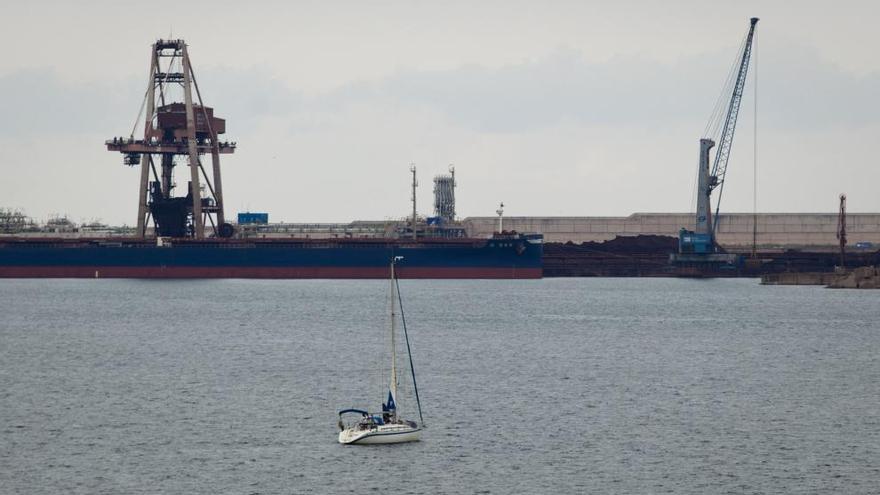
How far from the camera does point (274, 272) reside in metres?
116

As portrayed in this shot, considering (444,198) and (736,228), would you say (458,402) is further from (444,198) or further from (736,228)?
(736,228)

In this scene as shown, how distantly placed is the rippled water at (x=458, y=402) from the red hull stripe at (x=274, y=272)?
2876cm

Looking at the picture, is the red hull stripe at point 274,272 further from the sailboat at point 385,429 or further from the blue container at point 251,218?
the sailboat at point 385,429

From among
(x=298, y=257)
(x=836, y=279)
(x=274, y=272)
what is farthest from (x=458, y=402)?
(x=836, y=279)

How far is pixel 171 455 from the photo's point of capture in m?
36.2

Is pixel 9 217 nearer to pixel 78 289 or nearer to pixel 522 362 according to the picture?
pixel 78 289

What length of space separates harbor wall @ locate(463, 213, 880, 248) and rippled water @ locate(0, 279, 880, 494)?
72.0 meters

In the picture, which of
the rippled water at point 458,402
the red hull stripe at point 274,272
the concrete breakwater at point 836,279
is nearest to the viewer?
the rippled water at point 458,402

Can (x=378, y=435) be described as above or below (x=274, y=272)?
below

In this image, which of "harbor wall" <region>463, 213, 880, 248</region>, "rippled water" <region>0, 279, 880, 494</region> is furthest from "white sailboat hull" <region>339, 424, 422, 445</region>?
"harbor wall" <region>463, 213, 880, 248</region>

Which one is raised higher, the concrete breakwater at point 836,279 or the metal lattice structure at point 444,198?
the metal lattice structure at point 444,198

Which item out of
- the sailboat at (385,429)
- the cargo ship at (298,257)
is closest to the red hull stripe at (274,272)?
the cargo ship at (298,257)

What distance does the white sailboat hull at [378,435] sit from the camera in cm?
3731

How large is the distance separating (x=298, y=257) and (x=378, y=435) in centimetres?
7785
